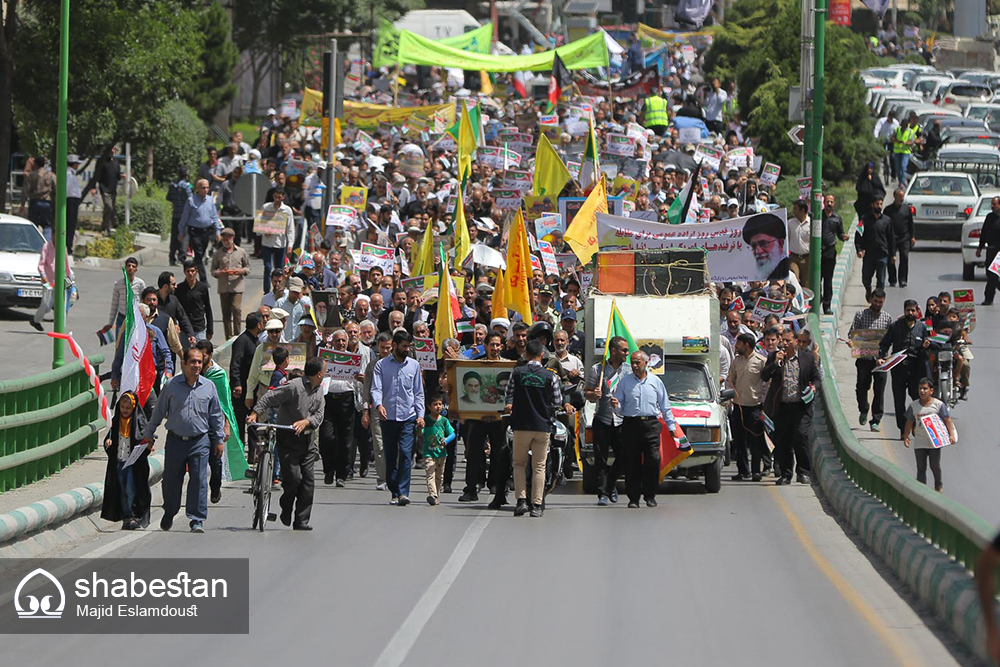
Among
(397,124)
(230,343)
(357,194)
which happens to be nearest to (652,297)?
(230,343)

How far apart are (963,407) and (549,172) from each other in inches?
336

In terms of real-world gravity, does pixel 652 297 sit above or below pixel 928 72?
below

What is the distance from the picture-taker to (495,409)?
60.0 feet

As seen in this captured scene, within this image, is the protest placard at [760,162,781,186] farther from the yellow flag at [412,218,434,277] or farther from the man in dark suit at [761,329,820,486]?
the man in dark suit at [761,329,820,486]

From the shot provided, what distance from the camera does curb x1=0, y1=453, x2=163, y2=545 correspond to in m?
13.7

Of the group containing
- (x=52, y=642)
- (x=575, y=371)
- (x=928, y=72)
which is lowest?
(x=52, y=642)

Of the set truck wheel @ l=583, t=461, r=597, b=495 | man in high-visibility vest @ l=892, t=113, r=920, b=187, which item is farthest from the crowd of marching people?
man in high-visibility vest @ l=892, t=113, r=920, b=187

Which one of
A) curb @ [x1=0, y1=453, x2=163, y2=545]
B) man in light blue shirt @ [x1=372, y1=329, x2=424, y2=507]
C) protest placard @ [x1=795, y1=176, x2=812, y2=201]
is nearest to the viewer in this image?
curb @ [x1=0, y1=453, x2=163, y2=545]

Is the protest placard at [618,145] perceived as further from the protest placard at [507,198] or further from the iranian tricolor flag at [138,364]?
the iranian tricolor flag at [138,364]

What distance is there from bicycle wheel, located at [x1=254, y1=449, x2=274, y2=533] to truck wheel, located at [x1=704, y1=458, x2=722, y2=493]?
557 cm

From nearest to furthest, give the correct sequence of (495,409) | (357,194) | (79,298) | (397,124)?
(495,409) → (357,194) → (79,298) → (397,124)

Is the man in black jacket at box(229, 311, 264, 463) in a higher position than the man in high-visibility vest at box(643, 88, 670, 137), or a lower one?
lower

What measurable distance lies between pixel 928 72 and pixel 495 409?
211 ft

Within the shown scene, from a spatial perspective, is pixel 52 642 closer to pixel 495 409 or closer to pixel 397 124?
pixel 495 409
